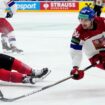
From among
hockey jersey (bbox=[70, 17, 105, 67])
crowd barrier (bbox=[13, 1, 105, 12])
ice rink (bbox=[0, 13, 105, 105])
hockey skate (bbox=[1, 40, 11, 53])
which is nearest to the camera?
ice rink (bbox=[0, 13, 105, 105])

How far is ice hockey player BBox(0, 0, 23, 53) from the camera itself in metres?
5.86

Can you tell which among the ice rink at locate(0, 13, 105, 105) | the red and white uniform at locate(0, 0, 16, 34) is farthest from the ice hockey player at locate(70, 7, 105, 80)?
the red and white uniform at locate(0, 0, 16, 34)

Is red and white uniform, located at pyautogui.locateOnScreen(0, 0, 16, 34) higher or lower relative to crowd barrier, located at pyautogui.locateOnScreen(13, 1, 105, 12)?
higher

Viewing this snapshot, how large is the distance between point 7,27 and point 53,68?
1.33 metres

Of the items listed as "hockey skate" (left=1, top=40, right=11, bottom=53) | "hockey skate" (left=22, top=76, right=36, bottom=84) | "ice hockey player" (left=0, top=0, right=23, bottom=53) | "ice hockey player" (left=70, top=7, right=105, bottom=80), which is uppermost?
"ice hockey player" (left=70, top=7, right=105, bottom=80)

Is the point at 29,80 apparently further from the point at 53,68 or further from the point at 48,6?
the point at 48,6

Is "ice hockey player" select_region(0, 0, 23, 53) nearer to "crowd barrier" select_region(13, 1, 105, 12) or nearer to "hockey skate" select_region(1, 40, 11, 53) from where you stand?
"hockey skate" select_region(1, 40, 11, 53)

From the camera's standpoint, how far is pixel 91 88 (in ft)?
12.6

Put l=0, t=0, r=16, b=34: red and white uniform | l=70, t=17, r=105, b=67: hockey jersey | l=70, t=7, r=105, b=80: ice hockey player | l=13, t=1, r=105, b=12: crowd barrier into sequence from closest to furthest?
l=70, t=7, r=105, b=80: ice hockey player → l=70, t=17, r=105, b=67: hockey jersey → l=0, t=0, r=16, b=34: red and white uniform → l=13, t=1, r=105, b=12: crowd barrier

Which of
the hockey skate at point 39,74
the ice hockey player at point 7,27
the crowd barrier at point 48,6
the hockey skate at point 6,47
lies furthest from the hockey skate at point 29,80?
the crowd barrier at point 48,6

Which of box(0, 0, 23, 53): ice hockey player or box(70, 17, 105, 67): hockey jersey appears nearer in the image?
box(70, 17, 105, 67): hockey jersey

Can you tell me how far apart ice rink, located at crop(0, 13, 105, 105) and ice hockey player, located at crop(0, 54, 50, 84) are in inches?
3.2

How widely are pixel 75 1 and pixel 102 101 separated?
10.2 meters

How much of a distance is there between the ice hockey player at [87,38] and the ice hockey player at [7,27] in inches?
87.3
